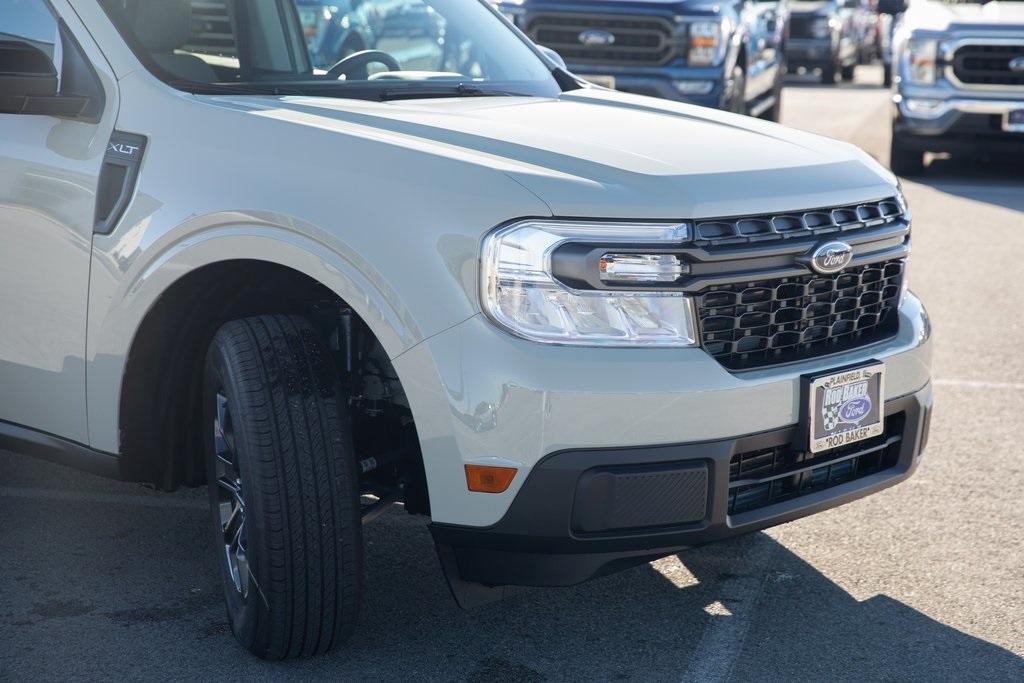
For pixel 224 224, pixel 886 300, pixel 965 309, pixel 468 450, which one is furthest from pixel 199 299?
→ pixel 965 309

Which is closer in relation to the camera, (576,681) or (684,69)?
(576,681)

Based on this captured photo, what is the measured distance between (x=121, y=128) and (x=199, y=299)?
0.46 m

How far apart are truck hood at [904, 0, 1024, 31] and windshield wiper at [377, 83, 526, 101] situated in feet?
25.0

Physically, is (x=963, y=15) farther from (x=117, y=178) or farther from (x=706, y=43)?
(x=117, y=178)

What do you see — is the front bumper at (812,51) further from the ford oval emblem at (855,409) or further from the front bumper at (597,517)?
the front bumper at (597,517)

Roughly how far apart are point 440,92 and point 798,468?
1516 mm

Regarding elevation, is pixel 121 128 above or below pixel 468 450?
above

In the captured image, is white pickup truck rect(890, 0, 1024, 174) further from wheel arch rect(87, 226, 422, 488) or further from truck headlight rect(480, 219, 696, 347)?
truck headlight rect(480, 219, 696, 347)

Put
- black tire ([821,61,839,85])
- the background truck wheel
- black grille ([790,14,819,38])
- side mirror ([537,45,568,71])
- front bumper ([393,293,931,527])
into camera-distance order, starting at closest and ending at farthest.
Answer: front bumper ([393,293,931,527])
side mirror ([537,45,568,71])
the background truck wheel
black grille ([790,14,819,38])
black tire ([821,61,839,85])

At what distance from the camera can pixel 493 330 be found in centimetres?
293

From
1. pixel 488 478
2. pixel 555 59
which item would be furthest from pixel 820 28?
pixel 488 478

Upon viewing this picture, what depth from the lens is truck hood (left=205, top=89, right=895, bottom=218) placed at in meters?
3.05

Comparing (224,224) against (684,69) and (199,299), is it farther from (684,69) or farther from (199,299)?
(684,69)

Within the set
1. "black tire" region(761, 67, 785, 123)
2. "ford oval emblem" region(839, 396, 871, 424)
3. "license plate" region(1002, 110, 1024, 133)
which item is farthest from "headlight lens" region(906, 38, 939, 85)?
"ford oval emblem" region(839, 396, 871, 424)
